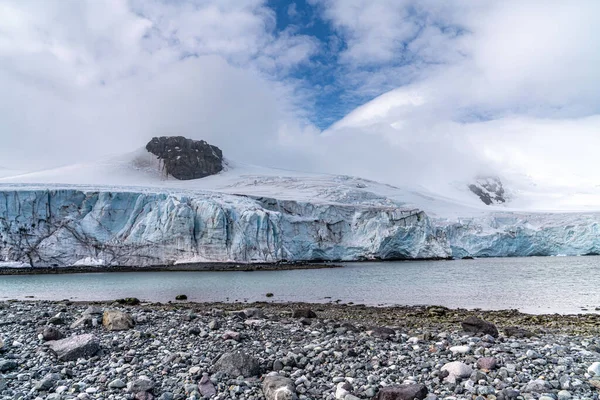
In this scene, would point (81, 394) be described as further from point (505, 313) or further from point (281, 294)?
point (281, 294)

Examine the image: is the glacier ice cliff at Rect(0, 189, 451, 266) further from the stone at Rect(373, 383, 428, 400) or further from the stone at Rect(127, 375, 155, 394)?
the stone at Rect(373, 383, 428, 400)

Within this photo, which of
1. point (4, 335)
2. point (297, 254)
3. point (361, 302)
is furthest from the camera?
point (297, 254)

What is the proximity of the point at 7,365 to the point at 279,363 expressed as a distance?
126 inches

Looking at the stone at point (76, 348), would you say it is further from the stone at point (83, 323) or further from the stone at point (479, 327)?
the stone at point (479, 327)

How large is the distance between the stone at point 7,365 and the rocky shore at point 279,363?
0.04ft

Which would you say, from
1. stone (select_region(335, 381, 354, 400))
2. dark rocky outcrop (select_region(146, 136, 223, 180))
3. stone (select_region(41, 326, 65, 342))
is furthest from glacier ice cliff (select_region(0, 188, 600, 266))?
stone (select_region(335, 381, 354, 400))

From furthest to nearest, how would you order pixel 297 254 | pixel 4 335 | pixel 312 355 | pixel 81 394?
pixel 297 254, pixel 4 335, pixel 312 355, pixel 81 394

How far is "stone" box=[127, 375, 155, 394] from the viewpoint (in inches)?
167

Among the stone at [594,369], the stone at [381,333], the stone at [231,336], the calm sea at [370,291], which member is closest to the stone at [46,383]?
the stone at [231,336]

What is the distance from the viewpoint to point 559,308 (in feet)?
45.6

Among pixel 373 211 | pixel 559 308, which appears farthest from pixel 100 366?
pixel 373 211

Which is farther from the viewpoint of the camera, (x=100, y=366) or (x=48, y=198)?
(x=48, y=198)

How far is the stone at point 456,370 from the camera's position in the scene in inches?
178

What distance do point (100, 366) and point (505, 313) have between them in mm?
11255
